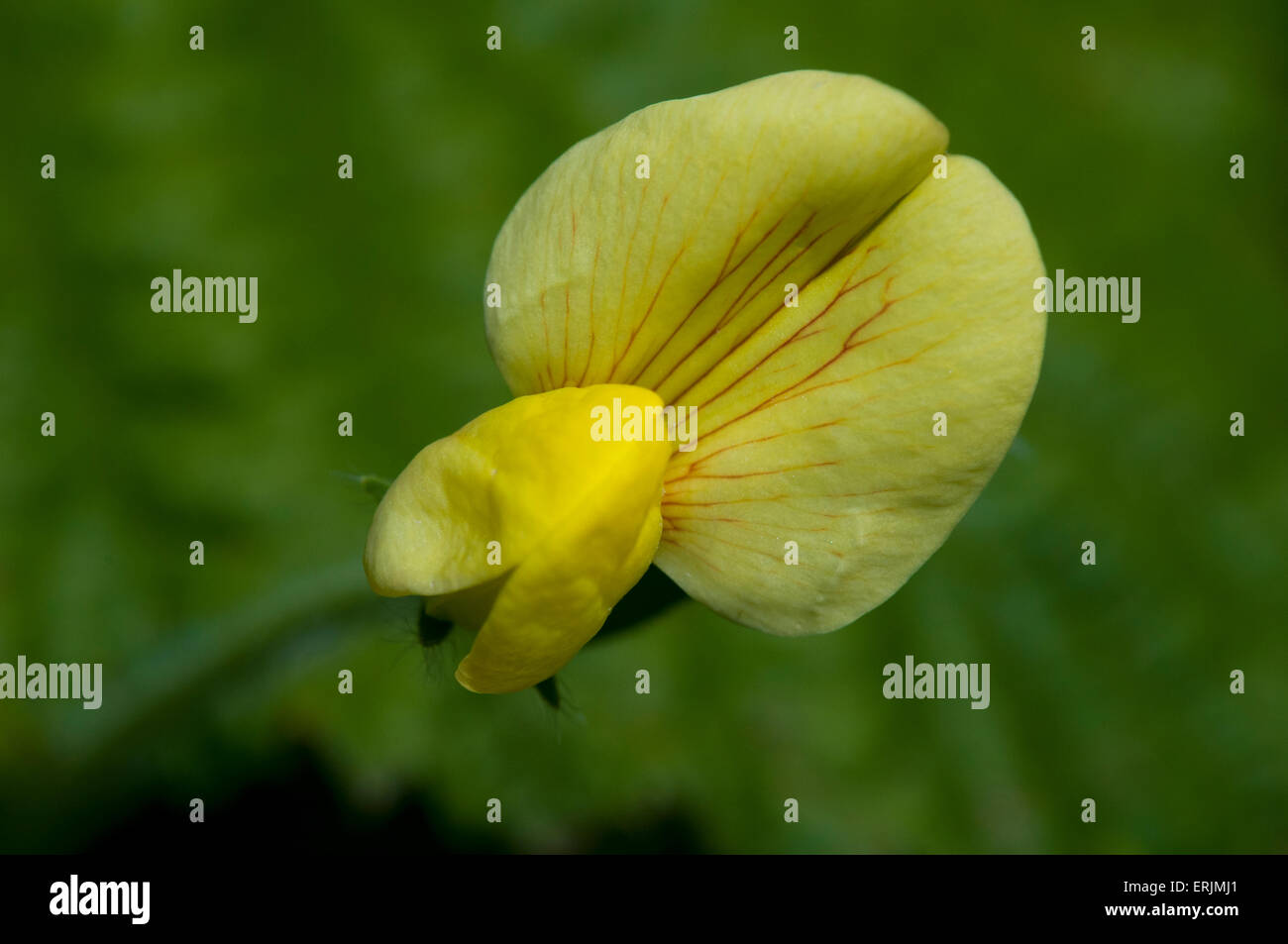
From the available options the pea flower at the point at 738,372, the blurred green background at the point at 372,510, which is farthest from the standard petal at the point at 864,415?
the blurred green background at the point at 372,510

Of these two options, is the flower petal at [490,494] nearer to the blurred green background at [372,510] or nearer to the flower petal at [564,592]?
the flower petal at [564,592]

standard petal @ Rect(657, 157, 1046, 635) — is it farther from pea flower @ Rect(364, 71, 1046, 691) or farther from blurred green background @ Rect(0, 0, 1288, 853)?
blurred green background @ Rect(0, 0, 1288, 853)

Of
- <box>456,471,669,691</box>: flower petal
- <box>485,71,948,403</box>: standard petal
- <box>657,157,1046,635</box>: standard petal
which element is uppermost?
<box>485,71,948,403</box>: standard petal

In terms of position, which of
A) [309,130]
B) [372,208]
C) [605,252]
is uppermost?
[309,130]

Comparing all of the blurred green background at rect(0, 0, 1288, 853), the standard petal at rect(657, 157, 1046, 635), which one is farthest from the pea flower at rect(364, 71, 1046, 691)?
the blurred green background at rect(0, 0, 1288, 853)
